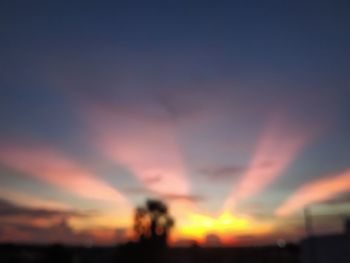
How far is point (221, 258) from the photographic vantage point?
3605 inches

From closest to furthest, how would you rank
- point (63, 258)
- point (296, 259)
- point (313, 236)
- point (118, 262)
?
point (313, 236)
point (118, 262)
point (63, 258)
point (296, 259)

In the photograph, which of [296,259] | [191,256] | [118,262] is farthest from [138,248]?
[191,256]

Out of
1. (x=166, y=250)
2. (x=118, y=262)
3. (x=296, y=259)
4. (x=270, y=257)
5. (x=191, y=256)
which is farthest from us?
(x=191, y=256)

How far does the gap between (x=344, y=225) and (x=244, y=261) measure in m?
43.2

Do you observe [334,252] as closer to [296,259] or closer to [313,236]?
[313,236]

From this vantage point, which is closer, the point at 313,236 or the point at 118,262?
the point at 313,236

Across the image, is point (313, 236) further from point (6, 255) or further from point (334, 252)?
point (6, 255)

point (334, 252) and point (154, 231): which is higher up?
point (154, 231)

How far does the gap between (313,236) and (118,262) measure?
862 inches

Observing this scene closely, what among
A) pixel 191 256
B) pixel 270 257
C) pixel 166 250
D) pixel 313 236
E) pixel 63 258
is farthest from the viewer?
pixel 191 256

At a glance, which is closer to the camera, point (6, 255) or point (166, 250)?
point (166, 250)

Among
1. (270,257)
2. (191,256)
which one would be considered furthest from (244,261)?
(191,256)

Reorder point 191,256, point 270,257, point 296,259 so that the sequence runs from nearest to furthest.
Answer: point 296,259 < point 270,257 < point 191,256

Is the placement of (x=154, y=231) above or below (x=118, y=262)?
above
